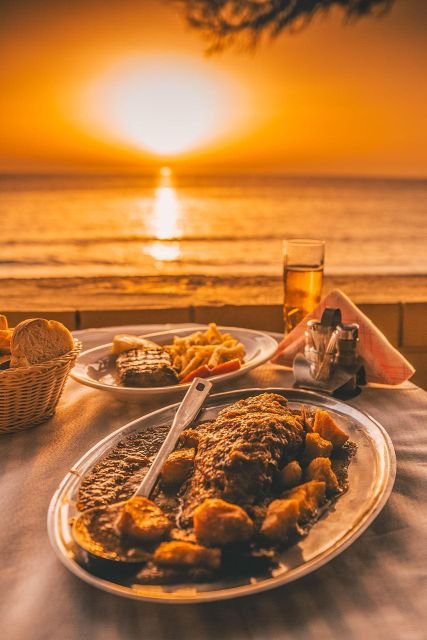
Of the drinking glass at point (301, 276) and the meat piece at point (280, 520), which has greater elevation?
the drinking glass at point (301, 276)

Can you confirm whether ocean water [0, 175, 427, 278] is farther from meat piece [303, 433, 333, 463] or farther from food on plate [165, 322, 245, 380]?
meat piece [303, 433, 333, 463]

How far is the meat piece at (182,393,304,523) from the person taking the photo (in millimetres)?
737

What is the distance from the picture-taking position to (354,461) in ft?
2.95

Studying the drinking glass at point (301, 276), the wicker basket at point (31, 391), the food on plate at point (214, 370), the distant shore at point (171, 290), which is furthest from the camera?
the distant shore at point (171, 290)

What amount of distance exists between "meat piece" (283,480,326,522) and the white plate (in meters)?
0.54

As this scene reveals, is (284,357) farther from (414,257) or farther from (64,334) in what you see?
(414,257)

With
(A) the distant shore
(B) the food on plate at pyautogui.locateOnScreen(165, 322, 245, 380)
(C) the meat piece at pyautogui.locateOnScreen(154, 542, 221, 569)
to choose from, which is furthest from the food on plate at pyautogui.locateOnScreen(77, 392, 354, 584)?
(A) the distant shore

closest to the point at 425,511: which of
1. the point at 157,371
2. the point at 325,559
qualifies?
the point at 325,559

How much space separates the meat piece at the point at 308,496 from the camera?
2.39 ft

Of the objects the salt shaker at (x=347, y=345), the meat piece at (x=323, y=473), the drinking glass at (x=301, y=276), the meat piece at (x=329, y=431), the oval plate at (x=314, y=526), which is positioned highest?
the drinking glass at (x=301, y=276)

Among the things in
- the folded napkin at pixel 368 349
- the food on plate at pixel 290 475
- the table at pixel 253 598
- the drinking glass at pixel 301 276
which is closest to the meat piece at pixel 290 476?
the food on plate at pixel 290 475

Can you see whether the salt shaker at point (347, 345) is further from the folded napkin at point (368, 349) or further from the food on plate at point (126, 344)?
the food on plate at point (126, 344)

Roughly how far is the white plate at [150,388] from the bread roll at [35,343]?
0.49 feet

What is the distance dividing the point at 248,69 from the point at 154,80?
7.79 ft
